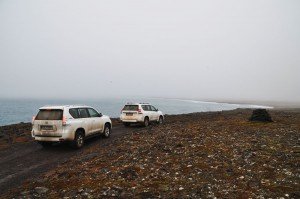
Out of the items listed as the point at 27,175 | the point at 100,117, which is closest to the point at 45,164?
the point at 27,175

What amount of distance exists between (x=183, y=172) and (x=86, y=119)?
9481 millimetres

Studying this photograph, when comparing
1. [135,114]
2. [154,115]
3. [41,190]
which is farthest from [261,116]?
[41,190]

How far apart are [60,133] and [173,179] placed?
8689 mm

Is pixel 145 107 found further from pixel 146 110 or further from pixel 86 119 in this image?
pixel 86 119

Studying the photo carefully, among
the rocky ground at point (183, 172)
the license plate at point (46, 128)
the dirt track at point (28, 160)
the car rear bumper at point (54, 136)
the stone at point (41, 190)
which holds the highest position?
the license plate at point (46, 128)

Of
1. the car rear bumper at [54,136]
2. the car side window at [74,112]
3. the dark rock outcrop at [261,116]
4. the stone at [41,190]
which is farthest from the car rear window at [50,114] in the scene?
the dark rock outcrop at [261,116]

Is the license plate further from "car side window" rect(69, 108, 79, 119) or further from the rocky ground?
the rocky ground

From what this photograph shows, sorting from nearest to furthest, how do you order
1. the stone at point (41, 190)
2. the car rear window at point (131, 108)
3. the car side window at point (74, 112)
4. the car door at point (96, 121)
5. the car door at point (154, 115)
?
the stone at point (41, 190)
the car side window at point (74, 112)
the car door at point (96, 121)
the car rear window at point (131, 108)
the car door at point (154, 115)

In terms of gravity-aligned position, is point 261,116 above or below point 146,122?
above

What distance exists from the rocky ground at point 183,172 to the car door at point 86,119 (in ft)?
8.84

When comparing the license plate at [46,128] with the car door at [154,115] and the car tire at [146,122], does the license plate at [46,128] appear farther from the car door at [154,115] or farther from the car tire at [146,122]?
the car door at [154,115]

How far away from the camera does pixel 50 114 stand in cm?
1642

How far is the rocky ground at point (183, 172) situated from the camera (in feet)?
29.0

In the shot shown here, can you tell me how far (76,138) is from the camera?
16844 mm
